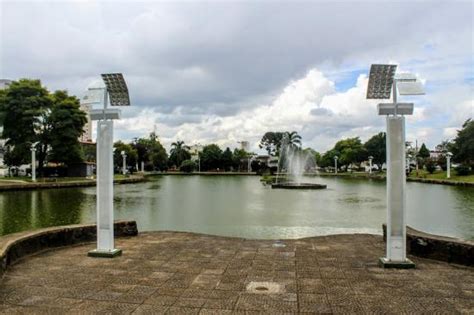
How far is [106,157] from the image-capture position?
19.7ft

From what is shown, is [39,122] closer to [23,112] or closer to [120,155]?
[23,112]

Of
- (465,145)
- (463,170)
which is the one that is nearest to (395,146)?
(463,170)

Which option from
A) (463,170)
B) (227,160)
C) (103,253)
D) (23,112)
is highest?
(23,112)

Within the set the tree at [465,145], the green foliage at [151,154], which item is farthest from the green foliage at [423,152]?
the green foliage at [151,154]

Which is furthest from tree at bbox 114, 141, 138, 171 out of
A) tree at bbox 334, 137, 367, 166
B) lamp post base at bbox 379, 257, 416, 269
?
lamp post base at bbox 379, 257, 416, 269

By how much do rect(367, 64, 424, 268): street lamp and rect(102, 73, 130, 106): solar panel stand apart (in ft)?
11.3

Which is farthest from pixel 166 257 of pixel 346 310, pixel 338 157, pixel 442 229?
pixel 338 157

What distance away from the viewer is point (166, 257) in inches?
228

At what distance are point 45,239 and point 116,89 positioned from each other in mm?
2485

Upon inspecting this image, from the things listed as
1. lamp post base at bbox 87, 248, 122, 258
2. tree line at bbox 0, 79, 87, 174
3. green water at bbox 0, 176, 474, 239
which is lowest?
green water at bbox 0, 176, 474, 239

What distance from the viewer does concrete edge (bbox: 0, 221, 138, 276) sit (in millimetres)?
5154

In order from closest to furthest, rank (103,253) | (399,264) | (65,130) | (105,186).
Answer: (399,264) < (103,253) < (105,186) < (65,130)

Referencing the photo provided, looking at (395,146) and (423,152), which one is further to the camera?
(423,152)

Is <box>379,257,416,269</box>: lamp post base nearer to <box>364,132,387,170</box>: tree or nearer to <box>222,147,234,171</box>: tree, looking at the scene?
<box>364,132,387,170</box>: tree
